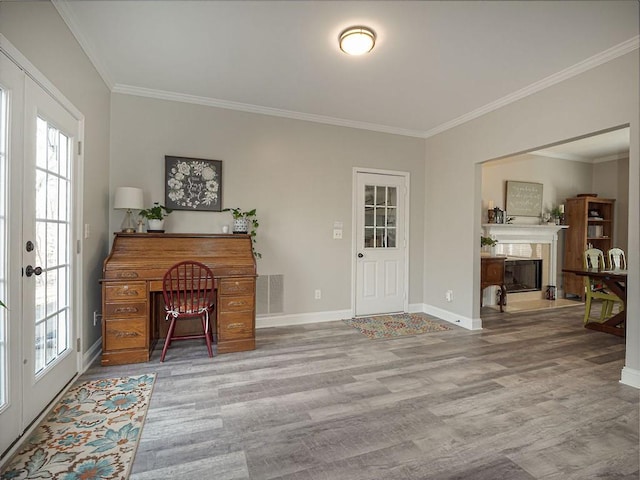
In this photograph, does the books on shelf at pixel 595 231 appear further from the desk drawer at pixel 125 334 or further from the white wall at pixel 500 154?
the desk drawer at pixel 125 334

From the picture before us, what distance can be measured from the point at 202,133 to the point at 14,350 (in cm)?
266

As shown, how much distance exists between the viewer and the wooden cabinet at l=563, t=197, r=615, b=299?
5852 mm

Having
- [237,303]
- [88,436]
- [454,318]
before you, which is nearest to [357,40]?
[237,303]

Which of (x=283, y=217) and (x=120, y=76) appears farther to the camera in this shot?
(x=283, y=217)

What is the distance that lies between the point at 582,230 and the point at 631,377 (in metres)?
4.35

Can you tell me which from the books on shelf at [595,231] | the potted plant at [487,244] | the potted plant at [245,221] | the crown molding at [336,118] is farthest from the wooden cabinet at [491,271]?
the potted plant at [245,221]

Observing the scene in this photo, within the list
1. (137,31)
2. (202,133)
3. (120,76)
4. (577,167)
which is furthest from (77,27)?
(577,167)

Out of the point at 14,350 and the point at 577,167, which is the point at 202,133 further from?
the point at 577,167

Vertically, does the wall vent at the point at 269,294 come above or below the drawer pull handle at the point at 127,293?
below

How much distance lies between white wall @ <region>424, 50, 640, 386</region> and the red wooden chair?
10.1ft

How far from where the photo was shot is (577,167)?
6.33 m

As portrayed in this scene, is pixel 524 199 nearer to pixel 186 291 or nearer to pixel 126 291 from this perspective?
pixel 186 291

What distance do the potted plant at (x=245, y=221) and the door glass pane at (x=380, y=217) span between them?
5.15 feet

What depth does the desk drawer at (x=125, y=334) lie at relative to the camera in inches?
107
